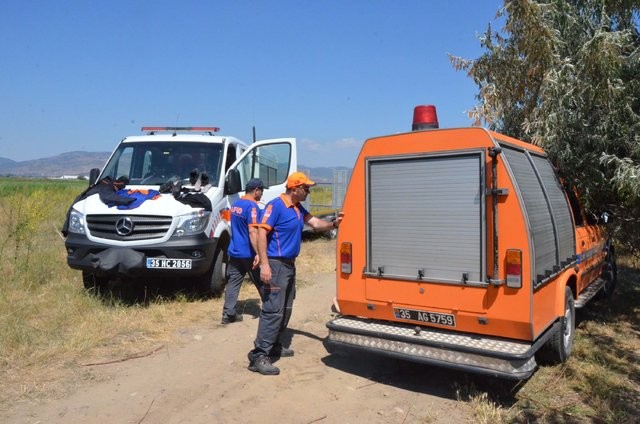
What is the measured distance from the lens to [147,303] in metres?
7.36

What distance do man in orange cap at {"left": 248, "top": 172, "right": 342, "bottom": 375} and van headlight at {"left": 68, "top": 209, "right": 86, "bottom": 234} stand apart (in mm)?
3237

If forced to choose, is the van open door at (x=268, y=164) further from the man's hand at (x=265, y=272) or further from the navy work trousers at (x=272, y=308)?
the man's hand at (x=265, y=272)

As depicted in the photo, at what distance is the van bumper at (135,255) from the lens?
263 inches

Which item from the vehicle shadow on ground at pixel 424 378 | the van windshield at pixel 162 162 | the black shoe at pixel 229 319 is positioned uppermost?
the van windshield at pixel 162 162

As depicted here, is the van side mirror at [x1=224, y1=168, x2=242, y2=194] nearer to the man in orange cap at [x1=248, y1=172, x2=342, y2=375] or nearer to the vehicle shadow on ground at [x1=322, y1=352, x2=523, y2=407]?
the man in orange cap at [x1=248, y1=172, x2=342, y2=375]

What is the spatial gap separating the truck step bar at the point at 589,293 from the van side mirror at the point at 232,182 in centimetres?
452

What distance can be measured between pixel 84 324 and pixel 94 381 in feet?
5.09

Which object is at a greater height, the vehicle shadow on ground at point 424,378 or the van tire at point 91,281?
the van tire at point 91,281

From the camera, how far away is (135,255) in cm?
669

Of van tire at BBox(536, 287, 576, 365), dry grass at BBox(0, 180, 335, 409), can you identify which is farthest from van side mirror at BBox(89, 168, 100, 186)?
van tire at BBox(536, 287, 576, 365)

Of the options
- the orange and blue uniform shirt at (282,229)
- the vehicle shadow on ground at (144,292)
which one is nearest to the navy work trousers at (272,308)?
the orange and blue uniform shirt at (282,229)

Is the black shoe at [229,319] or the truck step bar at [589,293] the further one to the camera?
the black shoe at [229,319]

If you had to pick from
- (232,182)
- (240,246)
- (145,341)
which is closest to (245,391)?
(145,341)

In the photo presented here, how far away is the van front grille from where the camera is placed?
6824 mm
